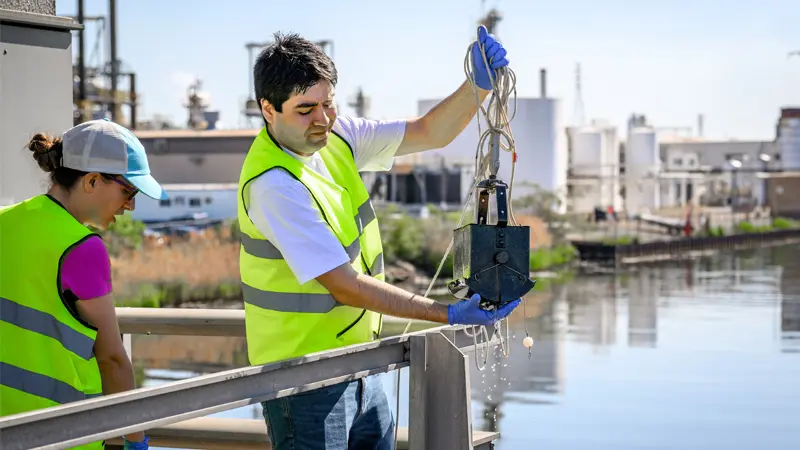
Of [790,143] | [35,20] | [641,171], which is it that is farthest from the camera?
[790,143]

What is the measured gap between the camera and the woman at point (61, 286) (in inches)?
88.7

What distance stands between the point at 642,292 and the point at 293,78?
28.5 meters

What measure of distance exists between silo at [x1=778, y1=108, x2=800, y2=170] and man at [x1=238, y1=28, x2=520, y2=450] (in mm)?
69334

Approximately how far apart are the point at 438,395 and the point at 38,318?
0.86 meters

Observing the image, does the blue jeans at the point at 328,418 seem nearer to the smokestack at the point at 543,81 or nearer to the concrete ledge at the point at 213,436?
the concrete ledge at the point at 213,436

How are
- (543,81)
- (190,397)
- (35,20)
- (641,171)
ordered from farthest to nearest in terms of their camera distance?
(543,81) < (641,171) < (35,20) < (190,397)

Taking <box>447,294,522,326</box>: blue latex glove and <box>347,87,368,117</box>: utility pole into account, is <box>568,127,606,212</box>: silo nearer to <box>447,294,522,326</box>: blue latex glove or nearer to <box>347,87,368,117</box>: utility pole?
<box>347,87,368,117</box>: utility pole

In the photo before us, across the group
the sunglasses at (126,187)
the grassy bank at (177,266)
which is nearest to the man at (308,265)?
the sunglasses at (126,187)

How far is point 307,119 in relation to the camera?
8.68ft

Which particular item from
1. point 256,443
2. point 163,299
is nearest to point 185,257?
point 163,299

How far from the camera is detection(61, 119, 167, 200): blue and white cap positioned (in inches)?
93.0

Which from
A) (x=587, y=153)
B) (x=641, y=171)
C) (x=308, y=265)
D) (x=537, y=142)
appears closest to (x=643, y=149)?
(x=641, y=171)

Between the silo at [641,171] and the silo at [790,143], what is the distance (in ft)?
32.9

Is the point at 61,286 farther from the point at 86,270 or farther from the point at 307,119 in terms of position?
the point at 307,119
